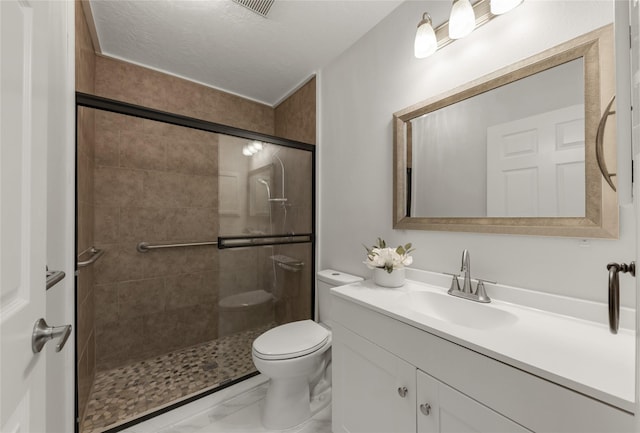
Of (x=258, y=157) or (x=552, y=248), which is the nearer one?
(x=552, y=248)

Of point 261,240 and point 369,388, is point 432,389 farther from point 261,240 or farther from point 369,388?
point 261,240

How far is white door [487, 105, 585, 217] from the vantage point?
2.90 feet

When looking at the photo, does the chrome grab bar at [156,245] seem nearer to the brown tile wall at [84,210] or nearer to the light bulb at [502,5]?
the brown tile wall at [84,210]

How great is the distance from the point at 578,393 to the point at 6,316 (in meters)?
1.11

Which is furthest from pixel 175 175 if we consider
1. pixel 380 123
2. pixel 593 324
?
pixel 593 324

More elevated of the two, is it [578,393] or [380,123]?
[380,123]

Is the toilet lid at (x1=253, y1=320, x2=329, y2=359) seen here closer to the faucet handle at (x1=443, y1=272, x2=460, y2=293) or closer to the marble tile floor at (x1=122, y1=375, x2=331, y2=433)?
the marble tile floor at (x1=122, y1=375, x2=331, y2=433)

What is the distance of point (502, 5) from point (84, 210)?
231 cm

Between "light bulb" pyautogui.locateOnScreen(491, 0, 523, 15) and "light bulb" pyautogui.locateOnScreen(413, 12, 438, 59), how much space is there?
0.26m

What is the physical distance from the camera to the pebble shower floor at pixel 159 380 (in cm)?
147

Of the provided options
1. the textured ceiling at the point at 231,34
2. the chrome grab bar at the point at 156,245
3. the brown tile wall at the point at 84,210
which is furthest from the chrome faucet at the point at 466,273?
the chrome grab bar at the point at 156,245

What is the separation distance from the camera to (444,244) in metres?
1.25

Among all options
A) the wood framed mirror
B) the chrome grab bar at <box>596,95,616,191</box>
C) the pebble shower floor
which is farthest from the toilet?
the chrome grab bar at <box>596,95,616,191</box>

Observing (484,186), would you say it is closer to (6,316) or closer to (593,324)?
(593,324)
